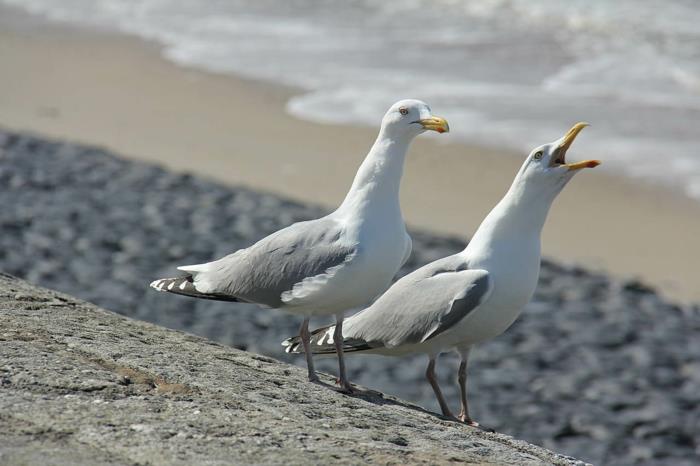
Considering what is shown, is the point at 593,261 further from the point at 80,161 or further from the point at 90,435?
the point at 90,435

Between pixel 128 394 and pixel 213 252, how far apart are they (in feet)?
16.8

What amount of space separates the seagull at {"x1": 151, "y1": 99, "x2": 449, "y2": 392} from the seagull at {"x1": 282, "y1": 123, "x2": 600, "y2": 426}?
160 millimetres

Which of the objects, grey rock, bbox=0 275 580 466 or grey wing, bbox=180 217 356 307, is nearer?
grey rock, bbox=0 275 580 466

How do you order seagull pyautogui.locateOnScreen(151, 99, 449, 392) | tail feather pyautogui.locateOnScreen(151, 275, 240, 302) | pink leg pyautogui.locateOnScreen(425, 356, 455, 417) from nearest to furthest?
seagull pyautogui.locateOnScreen(151, 99, 449, 392) → pink leg pyautogui.locateOnScreen(425, 356, 455, 417) → tail feather pyautogui.locateOnScreen(151, 275, 240, 302)

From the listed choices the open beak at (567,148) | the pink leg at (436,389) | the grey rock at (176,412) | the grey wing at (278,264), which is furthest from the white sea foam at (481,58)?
the grey rock at (176,412)

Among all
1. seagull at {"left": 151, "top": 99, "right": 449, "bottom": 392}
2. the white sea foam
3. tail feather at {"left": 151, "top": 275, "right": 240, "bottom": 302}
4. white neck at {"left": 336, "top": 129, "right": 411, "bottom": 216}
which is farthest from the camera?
the white sea foam

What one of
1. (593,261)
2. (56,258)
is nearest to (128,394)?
(56,258)

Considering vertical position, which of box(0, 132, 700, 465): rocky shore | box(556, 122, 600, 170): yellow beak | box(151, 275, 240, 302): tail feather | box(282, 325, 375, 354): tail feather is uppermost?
box(556, 122, 600, 170): yellow beak

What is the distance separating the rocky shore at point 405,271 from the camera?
665cm

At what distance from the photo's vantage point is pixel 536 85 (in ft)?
45.5

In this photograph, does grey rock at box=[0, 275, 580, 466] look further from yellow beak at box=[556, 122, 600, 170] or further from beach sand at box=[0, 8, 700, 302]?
beach sand at box=[0, 8, 700, 302]

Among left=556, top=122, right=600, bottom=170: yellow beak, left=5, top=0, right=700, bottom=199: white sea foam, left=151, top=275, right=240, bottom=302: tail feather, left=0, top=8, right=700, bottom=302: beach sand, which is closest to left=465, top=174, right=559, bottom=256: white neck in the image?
left=556, top=122, right=600, bottom=170: yellow beak

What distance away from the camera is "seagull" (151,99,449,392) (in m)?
3.88

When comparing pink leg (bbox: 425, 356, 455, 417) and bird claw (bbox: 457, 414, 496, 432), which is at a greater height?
Answer: pink leg (bbox: 425, 356, 455, 417)
